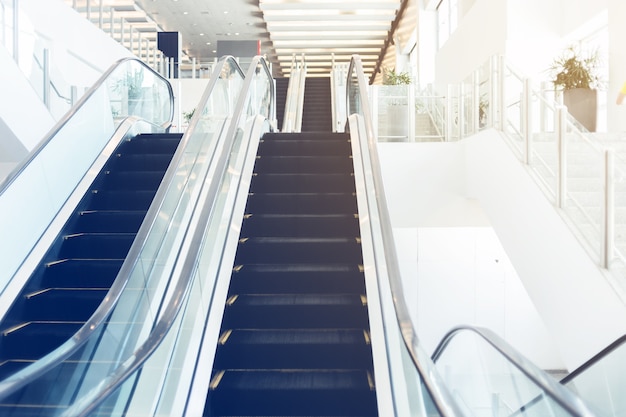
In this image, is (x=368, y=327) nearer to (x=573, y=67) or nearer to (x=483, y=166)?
(x=483, y=166)

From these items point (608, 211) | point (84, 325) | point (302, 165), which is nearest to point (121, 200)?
point (302, 165)

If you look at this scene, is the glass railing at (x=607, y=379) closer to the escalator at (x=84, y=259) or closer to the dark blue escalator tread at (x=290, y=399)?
the dark blue escalator tread at (x=290, y=399)

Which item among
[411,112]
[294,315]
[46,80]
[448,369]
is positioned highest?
[46,80]

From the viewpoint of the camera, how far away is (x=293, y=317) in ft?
13.1

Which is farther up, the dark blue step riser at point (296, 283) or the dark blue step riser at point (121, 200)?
the dark blue step riser at point (121, 200)

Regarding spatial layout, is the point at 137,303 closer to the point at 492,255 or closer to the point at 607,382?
the point at 607,382

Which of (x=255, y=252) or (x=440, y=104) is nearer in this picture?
(x=255, y=252)

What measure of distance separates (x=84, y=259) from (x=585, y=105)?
21.1 ft

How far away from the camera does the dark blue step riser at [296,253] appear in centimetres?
457

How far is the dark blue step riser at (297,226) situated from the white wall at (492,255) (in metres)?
1.63

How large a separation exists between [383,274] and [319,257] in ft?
3.22

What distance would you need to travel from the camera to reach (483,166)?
675cm

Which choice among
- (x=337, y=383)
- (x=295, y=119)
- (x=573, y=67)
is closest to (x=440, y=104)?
(x=573, y=67)

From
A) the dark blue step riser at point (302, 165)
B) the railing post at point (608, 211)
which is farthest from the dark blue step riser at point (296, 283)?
the dark blue step riser at point (302, 165)
